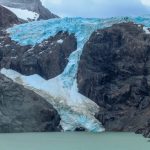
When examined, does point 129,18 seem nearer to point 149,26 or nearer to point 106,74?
point 149,26

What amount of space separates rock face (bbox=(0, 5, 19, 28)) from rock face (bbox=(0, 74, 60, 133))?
2373 centimetres

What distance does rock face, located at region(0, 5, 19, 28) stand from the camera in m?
93.9

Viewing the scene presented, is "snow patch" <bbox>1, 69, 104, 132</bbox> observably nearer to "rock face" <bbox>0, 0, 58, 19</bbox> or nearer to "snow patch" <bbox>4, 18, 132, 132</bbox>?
"snow patch" <bbox>4, 18, 132, 132</bbox>

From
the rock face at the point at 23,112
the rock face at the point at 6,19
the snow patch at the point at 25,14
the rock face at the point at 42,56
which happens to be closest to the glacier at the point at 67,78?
the rock face at the point at 42,56

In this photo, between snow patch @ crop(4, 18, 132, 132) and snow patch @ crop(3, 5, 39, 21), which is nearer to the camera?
snow patch @ crop(4, 18, 132, 132)

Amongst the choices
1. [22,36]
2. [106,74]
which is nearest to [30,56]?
[22,36]

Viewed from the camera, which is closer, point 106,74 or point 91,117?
point 91,117

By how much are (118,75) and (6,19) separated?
25.4 metres

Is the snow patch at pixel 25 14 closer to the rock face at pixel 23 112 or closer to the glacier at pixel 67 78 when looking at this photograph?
the glacier at pixel 67 78

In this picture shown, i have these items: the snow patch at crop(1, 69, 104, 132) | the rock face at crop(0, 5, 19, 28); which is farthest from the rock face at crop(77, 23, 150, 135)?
the rock face at crop(0, 5, 19, 28)

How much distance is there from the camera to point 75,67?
8094cm

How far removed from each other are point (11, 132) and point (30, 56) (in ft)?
68.5

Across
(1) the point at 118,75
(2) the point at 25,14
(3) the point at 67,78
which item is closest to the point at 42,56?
(3) the point at 67,78

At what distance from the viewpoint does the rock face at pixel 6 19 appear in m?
93.9
